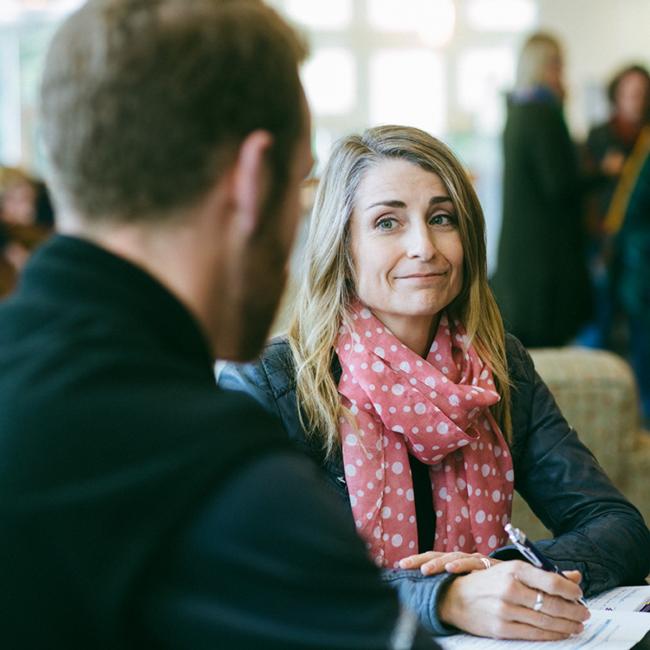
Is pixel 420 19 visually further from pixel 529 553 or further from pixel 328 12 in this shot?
pixel 529 553

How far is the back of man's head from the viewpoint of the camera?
30.9 inches

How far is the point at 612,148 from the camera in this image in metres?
5.58

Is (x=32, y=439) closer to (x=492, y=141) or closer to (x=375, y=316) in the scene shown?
(x=375, y=316)

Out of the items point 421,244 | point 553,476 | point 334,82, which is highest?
point 421,244

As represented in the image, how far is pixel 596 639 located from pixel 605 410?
131 cm

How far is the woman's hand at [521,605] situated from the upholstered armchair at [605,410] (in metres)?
1.14

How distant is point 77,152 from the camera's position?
82cm

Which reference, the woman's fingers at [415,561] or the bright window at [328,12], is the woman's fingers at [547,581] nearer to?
the woman's fingers at [415,561]

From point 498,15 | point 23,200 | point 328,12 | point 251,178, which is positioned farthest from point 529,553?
point 498,15

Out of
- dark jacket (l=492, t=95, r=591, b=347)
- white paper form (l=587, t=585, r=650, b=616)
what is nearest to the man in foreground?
white paper form (l=587, t=585, r=650, b=616)

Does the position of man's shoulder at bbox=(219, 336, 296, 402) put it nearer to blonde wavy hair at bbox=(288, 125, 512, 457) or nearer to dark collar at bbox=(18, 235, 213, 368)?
blonde wavy hair at bbox=(288, 125, 512, 457)

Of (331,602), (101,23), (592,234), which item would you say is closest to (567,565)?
(331,602)

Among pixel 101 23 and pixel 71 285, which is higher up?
pixel 101 23

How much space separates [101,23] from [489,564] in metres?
0.94
